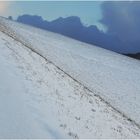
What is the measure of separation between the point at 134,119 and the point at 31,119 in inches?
354

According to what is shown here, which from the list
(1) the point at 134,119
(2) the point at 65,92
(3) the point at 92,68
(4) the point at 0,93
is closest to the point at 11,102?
(4) the point at 0,93

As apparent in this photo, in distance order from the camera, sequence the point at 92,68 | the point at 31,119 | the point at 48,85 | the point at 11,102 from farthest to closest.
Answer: the point at 92,68 < the point at 48,85 < the point at 11,102 < the point at 31,119

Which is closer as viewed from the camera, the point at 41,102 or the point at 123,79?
the point at 41,102

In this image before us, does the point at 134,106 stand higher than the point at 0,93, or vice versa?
the point at 0,93

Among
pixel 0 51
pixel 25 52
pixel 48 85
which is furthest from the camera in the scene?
pixel 25 52

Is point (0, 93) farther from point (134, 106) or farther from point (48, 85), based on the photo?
point (134, 106)

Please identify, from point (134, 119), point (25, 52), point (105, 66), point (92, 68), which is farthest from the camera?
point (105, 66)

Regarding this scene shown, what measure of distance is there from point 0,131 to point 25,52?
1498 centimetres

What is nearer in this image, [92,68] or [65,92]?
[65,92]

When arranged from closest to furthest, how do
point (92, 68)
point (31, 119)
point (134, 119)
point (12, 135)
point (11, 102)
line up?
point (12, 135) → point (31, 119) → point (11, 102) → point (134, 119) → point (92, 68)

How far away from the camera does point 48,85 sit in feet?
72.2

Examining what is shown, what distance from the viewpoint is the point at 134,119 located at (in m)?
23.8

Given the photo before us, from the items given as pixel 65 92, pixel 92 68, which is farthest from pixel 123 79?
pixel 65 92

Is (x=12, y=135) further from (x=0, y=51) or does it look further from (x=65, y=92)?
(x=0, y=51)
